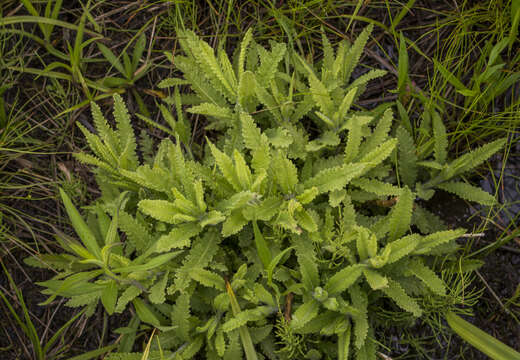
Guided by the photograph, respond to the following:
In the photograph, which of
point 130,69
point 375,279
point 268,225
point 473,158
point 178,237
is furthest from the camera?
point 130,69

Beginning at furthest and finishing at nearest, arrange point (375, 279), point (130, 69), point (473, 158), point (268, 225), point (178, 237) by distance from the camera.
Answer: point (130, 69), point (473, 158), point (268, 225), point (178, 237), point (375, 279)

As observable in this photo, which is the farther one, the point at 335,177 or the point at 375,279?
the point at 335,177

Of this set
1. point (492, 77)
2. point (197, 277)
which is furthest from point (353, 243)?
point (492, 77)

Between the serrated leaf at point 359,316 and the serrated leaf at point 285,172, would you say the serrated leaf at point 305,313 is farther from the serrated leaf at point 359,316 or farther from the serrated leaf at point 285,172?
the serrated leaf at point 285,172

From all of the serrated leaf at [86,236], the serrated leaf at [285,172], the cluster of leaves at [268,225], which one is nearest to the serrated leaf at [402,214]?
the cluster of leaves at [268,225]

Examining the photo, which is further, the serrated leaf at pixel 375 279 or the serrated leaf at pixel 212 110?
the serrated leaf at pixel 212 110

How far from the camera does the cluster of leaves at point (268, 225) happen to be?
218 cm

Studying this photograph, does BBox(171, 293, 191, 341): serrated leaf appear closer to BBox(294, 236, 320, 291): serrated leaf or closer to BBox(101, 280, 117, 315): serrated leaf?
BBox(101, 280, 117, 315): serrated leaf

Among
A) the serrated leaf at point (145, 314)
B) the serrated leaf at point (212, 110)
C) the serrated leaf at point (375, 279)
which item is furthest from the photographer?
the serrated leaf at point (212, 110)

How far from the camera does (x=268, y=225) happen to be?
2.38 meters

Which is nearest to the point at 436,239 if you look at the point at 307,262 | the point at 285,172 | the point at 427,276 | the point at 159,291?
the point at 427,276

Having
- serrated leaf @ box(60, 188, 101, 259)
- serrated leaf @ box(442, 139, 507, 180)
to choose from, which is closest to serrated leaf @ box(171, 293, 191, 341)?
serrated leaf @ box(60, 188, 101, 259)

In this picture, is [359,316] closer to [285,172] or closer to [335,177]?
[335,177]

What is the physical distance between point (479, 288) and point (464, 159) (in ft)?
2.52
